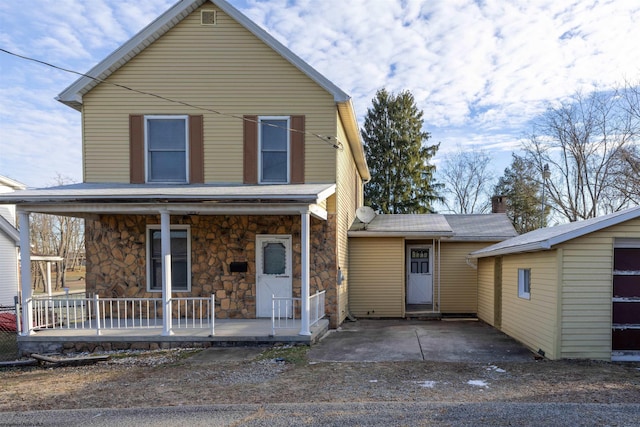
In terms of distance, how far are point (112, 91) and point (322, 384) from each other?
847cm

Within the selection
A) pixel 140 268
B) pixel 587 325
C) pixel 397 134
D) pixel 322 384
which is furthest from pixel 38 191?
pixel 397 134

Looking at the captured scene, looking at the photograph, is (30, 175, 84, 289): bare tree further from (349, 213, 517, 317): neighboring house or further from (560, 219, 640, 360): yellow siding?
(560, 219, 640, 360): yellow siding

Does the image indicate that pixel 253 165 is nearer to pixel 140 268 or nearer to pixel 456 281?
pixel 140 268

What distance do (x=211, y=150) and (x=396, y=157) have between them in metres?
20.8

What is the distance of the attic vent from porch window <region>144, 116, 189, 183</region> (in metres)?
2.42

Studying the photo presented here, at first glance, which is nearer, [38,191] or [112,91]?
[38,191]

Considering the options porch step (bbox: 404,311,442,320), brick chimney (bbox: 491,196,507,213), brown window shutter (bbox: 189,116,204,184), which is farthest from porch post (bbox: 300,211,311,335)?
brick chimney (bbox: 491,196,507,213)

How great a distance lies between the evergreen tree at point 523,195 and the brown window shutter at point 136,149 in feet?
80.9

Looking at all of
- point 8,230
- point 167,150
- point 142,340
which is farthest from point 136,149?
point 8,230

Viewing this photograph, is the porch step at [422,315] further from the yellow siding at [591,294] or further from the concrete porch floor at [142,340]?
the yellow siding at [591,294]

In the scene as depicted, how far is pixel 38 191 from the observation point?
833 cm

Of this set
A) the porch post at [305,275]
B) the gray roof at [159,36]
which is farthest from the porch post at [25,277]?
the porch post at [305,275]

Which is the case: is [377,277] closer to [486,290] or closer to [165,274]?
[486,290]

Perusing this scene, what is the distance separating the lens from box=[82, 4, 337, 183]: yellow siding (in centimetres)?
957
